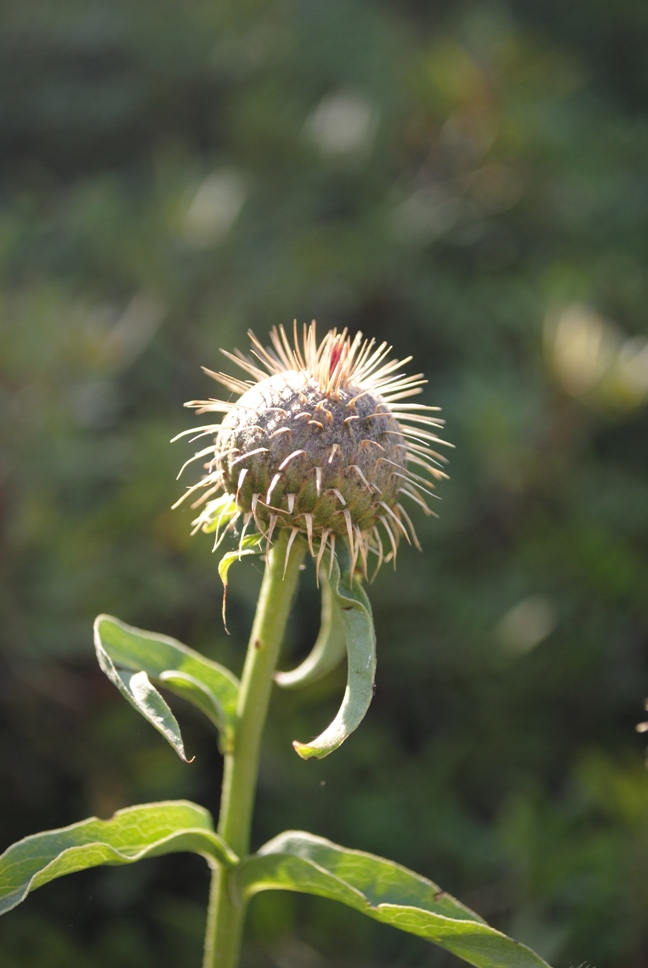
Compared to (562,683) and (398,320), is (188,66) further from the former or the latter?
(562,683)

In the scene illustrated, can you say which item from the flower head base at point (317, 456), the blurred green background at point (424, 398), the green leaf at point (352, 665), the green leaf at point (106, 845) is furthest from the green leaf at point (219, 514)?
the blurred green background at point (424, 398)

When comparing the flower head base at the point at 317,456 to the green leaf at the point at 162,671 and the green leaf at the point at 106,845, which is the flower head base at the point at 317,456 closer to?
the green leaf at the point at 162,671

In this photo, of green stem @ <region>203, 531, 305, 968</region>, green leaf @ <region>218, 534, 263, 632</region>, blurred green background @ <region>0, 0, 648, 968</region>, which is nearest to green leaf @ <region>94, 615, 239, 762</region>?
green stem @ <region>203, 531, 305, 968</region>

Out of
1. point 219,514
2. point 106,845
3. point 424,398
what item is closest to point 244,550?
point 219,514

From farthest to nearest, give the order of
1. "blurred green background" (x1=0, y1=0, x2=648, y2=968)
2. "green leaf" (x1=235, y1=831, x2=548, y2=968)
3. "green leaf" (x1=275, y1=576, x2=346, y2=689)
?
"blurred green background" (x1=0, y1=0, x2=648, y2=968)
"green leaf" (x1=275, y1=576, x2=346, y2=689)
"green leaf" (x1=235, y1=831, x2=548, y2=968)

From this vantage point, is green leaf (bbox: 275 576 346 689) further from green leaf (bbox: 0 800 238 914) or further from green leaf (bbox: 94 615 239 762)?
green leaf (bbox: 0 800 238 914)

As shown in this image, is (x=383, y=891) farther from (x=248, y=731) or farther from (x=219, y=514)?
(x=219, y=514)

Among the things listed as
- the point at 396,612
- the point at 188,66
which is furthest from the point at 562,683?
the point at 188,66
